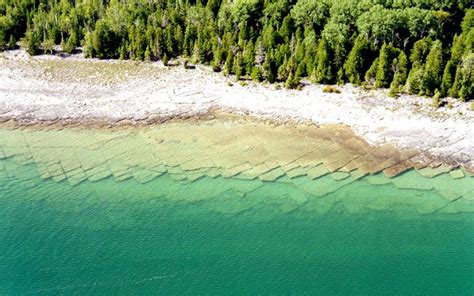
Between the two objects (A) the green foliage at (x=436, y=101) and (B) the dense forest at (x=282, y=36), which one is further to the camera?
(B) the dense forest at (x=282, y=36)

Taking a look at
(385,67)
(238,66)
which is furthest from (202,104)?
(385,67)

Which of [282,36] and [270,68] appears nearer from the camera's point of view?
[270,68]

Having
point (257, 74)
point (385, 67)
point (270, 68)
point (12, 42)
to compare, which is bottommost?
point (12, 42)

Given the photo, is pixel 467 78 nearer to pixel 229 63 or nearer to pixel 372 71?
pixel 372 71

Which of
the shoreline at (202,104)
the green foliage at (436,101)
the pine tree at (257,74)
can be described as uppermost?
the green foliage at (436,101)

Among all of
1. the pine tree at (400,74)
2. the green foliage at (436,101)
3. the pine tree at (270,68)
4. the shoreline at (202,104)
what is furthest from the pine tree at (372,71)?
the pine tree at (270,68)

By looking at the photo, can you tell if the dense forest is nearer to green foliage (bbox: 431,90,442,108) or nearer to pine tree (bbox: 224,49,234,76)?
pine tree (bbox: 224,49,234,76)

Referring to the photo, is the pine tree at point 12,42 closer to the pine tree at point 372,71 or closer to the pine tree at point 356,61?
the pine tree at point 356,61

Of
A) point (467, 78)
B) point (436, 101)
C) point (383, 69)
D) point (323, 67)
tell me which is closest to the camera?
point (467, 78)
